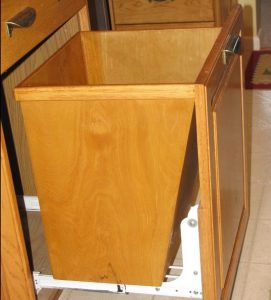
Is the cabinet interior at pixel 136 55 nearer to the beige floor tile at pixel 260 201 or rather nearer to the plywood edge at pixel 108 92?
the plywood edge at pixel 108 92

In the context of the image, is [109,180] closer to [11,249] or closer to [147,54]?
[11,249]

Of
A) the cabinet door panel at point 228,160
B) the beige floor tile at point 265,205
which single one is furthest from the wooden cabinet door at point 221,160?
the beige floor tile at point 265,205

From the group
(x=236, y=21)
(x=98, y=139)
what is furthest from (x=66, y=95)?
(x=236, y=21)

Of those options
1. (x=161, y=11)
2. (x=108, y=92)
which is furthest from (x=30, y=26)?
(x=161, y=11)

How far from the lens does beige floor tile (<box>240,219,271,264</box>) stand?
168 cm

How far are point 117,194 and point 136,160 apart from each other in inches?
3.4

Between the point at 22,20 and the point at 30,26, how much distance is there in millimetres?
65

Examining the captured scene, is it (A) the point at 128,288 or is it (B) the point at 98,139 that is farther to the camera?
(A) the point at 128,288

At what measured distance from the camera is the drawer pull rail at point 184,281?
120cm

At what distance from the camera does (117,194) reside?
1.21 meters

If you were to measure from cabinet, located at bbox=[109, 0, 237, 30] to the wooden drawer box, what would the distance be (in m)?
0.92

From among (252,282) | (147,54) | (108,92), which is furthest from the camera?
(252,282)

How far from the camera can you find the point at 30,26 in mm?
1178

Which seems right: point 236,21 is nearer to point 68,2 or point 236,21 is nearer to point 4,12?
point 68,2
